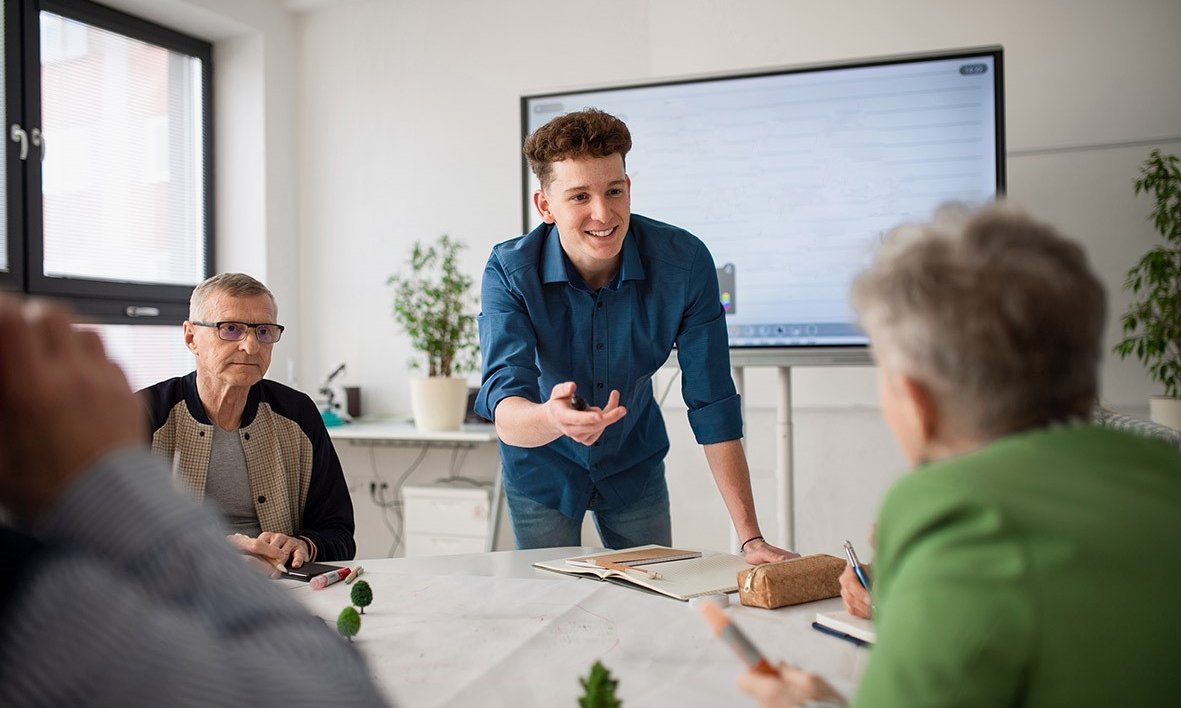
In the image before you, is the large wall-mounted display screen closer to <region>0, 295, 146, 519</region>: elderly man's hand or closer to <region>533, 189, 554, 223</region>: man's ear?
<region>533, 189, 554, 223</region>: man's ear

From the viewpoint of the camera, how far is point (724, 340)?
6.88ft

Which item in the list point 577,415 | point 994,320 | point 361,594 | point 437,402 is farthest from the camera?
point 437,402

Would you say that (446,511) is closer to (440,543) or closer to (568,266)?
(440,543)

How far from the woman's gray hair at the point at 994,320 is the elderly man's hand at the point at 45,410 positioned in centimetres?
57

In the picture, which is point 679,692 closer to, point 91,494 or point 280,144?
point 91,494

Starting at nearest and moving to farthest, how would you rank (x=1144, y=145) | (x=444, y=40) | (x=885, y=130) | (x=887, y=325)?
(x=887, y=325) → (x=885, y=130) → (x=1144, y=145) → (x=444, y=40)

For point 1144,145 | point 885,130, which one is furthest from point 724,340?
point 1144,145

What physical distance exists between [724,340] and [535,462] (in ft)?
1.77

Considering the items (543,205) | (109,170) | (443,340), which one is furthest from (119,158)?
(543,205)

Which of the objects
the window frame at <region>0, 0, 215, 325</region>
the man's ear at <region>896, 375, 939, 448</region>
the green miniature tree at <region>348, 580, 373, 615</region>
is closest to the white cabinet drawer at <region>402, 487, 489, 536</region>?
the window frame at <region>0, 0, 215, 325</region>

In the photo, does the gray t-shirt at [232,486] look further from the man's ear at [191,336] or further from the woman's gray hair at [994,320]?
the woman's gray hair at [994,320]

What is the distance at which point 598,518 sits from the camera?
2.26 metres

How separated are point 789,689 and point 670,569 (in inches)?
30.8

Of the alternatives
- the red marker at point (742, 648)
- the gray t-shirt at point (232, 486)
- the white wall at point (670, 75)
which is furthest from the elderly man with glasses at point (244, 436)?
the white wall at point (670, 75)
